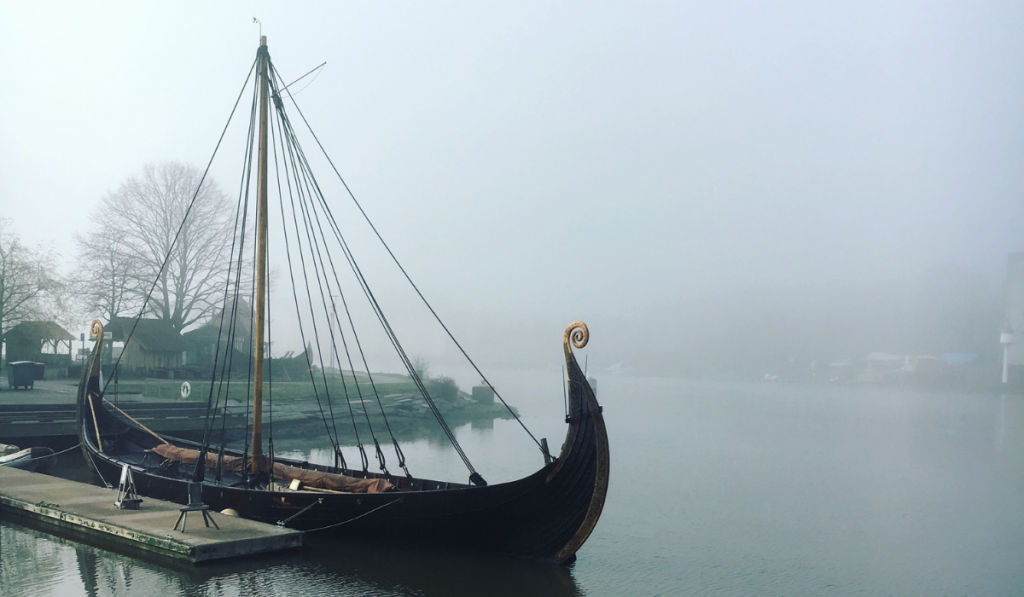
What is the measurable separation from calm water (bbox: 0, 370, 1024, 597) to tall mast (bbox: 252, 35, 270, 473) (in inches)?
135

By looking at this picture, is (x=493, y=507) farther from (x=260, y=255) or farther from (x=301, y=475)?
(x=260, y=255)

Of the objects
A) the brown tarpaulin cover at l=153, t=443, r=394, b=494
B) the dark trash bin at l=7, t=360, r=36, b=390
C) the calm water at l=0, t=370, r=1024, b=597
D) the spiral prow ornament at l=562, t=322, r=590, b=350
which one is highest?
the spiral prow ornament at l=562, t=322, r=590, b=350

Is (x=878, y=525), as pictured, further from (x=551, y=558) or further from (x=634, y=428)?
(x=634, y=428)

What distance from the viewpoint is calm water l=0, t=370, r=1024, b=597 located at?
436 inches

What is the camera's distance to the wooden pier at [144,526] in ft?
35.9

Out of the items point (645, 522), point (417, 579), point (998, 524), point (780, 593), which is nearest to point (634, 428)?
point (998, 524)

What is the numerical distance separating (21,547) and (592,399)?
9511mm

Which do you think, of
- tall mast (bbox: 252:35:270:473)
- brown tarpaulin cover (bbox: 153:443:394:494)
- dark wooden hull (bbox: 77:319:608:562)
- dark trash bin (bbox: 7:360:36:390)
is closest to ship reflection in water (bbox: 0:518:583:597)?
dark wooden hull (bbox: 77:319:608:562)

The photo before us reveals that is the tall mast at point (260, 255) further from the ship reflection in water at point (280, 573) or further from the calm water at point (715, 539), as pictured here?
the calm water at point (715, 539)

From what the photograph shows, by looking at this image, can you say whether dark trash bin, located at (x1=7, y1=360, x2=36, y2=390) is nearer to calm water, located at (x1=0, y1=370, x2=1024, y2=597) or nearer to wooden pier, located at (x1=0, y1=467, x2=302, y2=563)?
calm water, located at (x1=0, y1=370, x2=1024, y2=597)

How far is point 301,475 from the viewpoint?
14656mm

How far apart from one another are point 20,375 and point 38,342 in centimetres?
502

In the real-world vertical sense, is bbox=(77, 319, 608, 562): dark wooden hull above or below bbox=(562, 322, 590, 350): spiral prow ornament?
below

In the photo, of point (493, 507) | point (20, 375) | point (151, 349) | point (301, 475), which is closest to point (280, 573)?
point (493, 507)
